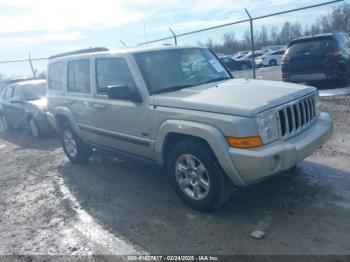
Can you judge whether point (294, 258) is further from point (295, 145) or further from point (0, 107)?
point (0, 107)

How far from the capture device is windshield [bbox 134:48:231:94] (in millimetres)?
4461

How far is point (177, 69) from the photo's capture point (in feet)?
15.5

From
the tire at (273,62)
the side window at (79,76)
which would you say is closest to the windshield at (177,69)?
the side window at (79,76)

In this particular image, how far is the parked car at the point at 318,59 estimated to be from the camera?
957 cm

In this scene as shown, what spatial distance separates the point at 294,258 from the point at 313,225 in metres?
0.62

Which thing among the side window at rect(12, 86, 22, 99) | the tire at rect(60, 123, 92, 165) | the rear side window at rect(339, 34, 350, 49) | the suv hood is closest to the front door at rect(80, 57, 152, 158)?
the suv hood

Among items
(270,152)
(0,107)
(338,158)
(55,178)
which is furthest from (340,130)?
(0,107)

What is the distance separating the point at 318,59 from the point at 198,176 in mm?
7360

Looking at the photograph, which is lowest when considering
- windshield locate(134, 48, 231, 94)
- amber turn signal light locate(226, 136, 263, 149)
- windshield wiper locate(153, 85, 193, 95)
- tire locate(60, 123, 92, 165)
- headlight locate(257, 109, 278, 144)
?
tire locate(60, 123, 92, 165)

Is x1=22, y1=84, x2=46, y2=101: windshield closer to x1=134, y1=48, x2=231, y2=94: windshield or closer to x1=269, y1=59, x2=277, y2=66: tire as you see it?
x1=134, y1=48, x2=231, y2=94: windshield

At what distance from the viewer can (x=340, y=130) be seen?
6496 mm

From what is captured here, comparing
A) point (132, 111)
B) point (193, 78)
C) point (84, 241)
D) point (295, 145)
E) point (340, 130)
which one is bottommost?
point (84, 241)

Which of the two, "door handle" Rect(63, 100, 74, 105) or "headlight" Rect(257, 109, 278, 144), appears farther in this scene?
"door handle" Rect(63, 100, 74, 105)

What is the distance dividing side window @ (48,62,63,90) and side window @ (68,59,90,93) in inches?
16.6
